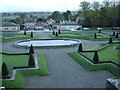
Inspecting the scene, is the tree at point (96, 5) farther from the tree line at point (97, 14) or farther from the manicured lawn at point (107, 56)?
the manicured lawn at point (107, 56)

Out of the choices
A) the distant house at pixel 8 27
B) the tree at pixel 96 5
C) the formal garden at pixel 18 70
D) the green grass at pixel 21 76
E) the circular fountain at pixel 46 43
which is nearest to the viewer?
the green grass at pixel 21 76

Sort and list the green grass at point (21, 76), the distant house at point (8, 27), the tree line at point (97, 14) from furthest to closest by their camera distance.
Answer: the tree line at point (97, 14)
the distant house at point (8, 27)
the green grass at point (21, 76)

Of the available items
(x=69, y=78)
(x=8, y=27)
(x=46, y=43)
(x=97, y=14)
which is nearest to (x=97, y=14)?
(x=97, y=14)

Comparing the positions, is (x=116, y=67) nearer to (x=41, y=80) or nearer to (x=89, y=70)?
(x=89, y=70)

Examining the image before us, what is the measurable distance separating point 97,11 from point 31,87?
1993 inches

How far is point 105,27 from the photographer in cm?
5562

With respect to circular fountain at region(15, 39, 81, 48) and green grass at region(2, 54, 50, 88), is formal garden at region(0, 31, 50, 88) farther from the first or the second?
circular fountain at region(15, 39, 81, 48)

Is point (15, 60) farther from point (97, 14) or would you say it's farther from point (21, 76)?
point (97, 14)

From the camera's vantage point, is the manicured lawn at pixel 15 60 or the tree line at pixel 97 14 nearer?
the manicured lawn at pixel 15 60

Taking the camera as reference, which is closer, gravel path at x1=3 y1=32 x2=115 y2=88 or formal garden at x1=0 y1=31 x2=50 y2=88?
formal garden at x1=0 y1=31 x2=50 y2=88

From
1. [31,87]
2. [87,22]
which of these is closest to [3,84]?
[31,87]

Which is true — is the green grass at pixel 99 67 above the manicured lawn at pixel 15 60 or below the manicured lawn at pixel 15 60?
below

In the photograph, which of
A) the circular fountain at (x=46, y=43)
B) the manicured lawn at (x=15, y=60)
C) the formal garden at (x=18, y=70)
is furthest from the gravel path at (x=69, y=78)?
the circular fountain at (x=46, y=43)

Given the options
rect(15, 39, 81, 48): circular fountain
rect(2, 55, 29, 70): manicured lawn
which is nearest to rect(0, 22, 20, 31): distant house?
rect(15, 39, 81, 48): circular fountain
